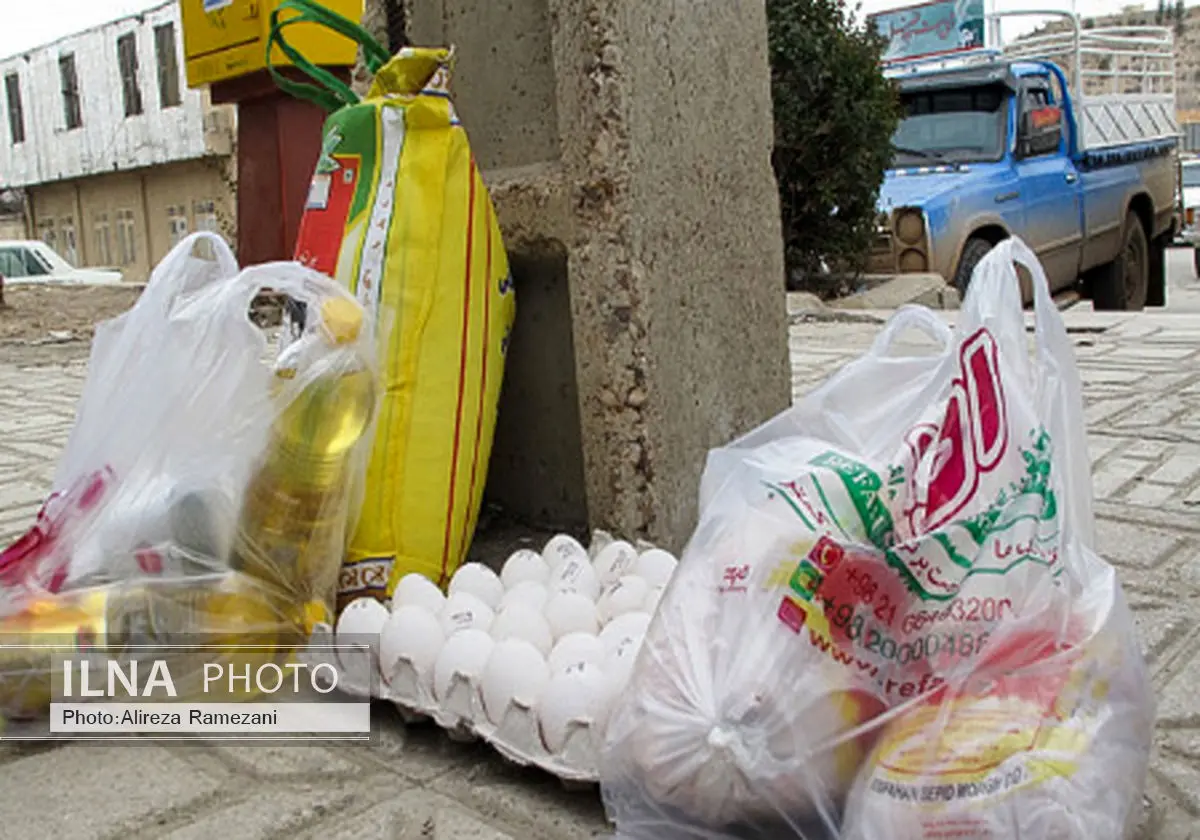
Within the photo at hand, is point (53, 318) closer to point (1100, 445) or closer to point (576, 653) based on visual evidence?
point (1100, 445)

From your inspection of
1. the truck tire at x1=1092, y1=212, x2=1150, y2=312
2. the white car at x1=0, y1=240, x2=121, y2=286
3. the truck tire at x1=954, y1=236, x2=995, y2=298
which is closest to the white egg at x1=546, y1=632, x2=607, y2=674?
the truck tire at x1=954, y1=236, x2=995, y2=298

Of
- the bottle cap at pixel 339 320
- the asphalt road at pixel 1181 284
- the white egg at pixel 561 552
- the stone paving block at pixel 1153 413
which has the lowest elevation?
the asphalt road at pixel 1181 284

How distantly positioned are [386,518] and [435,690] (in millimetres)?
418

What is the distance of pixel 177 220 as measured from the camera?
23.9 meters

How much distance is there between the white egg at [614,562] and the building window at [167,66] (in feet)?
76.3


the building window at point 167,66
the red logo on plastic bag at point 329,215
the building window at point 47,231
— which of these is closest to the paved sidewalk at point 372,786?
the red logo on plastic bag at point 329,215

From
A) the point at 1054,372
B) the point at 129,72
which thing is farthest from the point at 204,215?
the point at 1054,372

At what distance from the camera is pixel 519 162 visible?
2301mm

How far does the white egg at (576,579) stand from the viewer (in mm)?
1771

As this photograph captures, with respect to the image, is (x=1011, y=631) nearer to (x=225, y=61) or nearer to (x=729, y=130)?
(x=729, y=130)

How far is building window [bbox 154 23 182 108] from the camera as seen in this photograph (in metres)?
23.0

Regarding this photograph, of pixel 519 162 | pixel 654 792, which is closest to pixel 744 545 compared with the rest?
pixel 654 792

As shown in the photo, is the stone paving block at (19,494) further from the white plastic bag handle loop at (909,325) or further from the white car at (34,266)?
the white car at (34,266)

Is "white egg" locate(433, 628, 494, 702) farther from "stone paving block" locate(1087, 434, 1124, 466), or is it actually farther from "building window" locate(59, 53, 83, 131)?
"building window" locate(59, 53, 83, 131)
